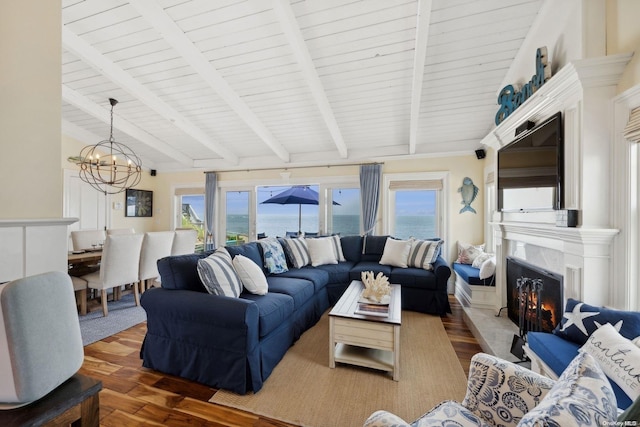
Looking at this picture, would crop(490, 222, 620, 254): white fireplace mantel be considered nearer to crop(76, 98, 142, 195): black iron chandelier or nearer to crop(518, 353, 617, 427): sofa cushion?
crop(518, 353, 617, 427): sofa cushion

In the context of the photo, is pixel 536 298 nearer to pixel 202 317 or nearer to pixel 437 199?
pixel 437 199

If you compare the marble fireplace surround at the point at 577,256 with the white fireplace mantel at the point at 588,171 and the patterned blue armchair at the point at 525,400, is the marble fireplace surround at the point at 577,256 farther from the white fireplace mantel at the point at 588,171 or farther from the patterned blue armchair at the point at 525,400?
the patterned blue armchair at the point at 525,400

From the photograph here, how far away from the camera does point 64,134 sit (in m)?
4.82

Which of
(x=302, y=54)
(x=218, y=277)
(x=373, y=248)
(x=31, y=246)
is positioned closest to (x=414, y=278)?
(x=373, y=248)

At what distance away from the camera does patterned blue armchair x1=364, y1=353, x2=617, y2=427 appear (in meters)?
0.70

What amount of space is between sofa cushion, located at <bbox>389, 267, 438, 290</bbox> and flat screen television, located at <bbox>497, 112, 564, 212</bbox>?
115cm

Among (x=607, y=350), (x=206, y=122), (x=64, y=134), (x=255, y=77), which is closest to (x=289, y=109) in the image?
(x=255, y=77)

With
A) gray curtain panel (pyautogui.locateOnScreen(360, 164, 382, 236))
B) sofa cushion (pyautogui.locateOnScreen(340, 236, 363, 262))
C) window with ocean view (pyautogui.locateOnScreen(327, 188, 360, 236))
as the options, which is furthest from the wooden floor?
window with ocean view (pyautogui.locateOnScreen(327, 188, 360, 236))

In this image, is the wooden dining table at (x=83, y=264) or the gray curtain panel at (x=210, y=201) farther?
the gray curtain panel at (x=210, y=201)

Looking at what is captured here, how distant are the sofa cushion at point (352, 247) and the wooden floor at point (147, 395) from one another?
200 cm

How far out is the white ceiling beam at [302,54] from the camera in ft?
7.27

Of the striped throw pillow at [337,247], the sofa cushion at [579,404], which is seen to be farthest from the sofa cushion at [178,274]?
the striped throw pillow at [337,247]

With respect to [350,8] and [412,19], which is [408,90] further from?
[350,8]

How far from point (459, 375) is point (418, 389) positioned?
415 mm
